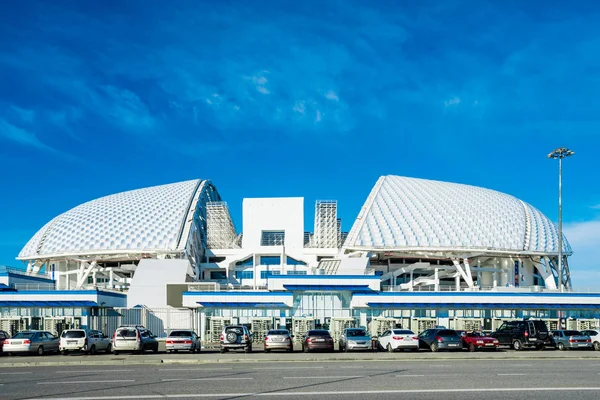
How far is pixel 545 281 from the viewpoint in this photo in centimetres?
9294

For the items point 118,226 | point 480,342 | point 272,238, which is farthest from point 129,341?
point 118,226

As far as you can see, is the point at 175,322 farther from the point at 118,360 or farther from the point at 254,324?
the point at 118,360

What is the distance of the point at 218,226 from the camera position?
100 metres

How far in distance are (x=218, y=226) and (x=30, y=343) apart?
200 ft

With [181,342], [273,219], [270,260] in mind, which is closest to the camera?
[181,342]

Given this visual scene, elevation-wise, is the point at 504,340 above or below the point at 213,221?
below

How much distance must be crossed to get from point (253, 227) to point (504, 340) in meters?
52.4

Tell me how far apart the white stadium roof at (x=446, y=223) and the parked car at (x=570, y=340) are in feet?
140

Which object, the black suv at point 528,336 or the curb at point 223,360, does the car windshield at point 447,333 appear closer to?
the black suv at point 528,336

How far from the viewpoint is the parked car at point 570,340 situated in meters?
44.1

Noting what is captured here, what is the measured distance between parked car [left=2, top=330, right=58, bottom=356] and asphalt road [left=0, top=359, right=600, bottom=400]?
935 cm

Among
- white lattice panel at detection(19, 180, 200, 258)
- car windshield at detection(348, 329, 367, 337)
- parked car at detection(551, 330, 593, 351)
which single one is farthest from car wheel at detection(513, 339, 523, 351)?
white lattice panel at detection(19, 180, 200, 258)

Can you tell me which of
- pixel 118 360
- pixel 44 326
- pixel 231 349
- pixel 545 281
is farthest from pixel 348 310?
pixel 545 281

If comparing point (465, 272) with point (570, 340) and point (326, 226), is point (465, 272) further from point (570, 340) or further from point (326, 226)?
point (570, 340)
